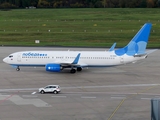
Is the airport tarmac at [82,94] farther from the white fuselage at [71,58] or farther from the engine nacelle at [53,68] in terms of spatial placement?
the white fuselage at [71,58]

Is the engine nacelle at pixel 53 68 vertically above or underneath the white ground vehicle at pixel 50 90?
underneath

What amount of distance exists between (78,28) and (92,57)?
7349cm

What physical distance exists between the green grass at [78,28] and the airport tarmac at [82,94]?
36873 millimetres

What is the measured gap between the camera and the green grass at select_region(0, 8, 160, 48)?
108 m

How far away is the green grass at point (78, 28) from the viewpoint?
10819cm

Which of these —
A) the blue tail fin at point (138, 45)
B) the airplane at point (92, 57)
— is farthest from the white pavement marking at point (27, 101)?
the blue tail fin at point (138, 45)

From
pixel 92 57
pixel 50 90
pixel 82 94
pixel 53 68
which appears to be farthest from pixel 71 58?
pixel 82 94

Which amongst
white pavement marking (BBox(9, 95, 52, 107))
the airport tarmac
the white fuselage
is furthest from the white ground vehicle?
the white fuselage

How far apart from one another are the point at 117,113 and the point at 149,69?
2916 centimetres

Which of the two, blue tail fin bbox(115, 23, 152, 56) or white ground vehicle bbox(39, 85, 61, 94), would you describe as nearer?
white ground vehicle bbox(39, 85, 61, 94)

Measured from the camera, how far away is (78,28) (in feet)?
445

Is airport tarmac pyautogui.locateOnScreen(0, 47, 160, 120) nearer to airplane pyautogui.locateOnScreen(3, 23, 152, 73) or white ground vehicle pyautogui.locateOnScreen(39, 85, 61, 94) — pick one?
white ground vehicle pyautogui.locateOnScreen(39, 85, 61, 94)

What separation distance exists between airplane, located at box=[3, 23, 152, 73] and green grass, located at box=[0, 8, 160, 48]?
34.3m

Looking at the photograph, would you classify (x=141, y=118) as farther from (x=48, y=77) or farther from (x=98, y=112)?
(x=48, y=77)
